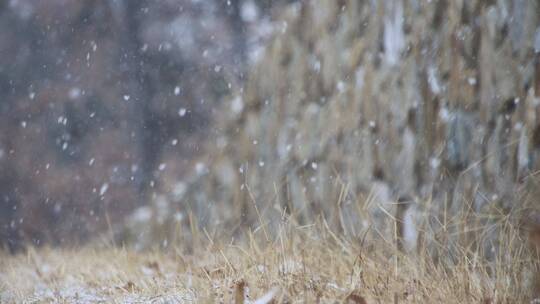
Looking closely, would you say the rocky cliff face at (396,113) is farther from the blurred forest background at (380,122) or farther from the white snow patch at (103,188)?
the white snow patch at (103,188)

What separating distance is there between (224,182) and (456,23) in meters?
0.84

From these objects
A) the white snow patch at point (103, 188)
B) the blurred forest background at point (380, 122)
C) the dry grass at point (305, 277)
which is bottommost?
the white snow patch at point (103, 188)

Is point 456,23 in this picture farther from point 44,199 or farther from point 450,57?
point 44,199

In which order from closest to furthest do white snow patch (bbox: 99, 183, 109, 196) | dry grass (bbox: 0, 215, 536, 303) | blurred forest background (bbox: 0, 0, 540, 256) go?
dry grass (bbox: 0, 215, 536, 303) < blurred forest background (bbox: 0, 0, 540, 256) < white snow patch (bbox: 99, 183, 109, 196)

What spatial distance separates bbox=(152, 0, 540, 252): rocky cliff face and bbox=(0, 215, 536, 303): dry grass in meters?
0.10

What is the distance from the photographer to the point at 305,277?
1.51 metres

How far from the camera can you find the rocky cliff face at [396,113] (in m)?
1.75

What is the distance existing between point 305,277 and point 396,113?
21.8 inches

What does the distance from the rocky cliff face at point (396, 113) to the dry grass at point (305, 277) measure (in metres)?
0.10

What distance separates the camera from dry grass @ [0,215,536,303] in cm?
149

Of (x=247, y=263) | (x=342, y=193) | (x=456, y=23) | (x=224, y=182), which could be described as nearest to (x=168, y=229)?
Result: (x=224, y=182)

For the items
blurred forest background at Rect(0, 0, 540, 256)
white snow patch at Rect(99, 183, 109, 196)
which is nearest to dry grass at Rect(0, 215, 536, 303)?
blurred forest background at Rect(0, 0, 540, 256)

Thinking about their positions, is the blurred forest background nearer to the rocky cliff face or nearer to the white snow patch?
the rocky cliff face

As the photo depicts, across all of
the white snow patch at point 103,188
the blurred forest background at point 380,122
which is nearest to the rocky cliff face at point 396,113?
the blurred forest background at point 380,122
